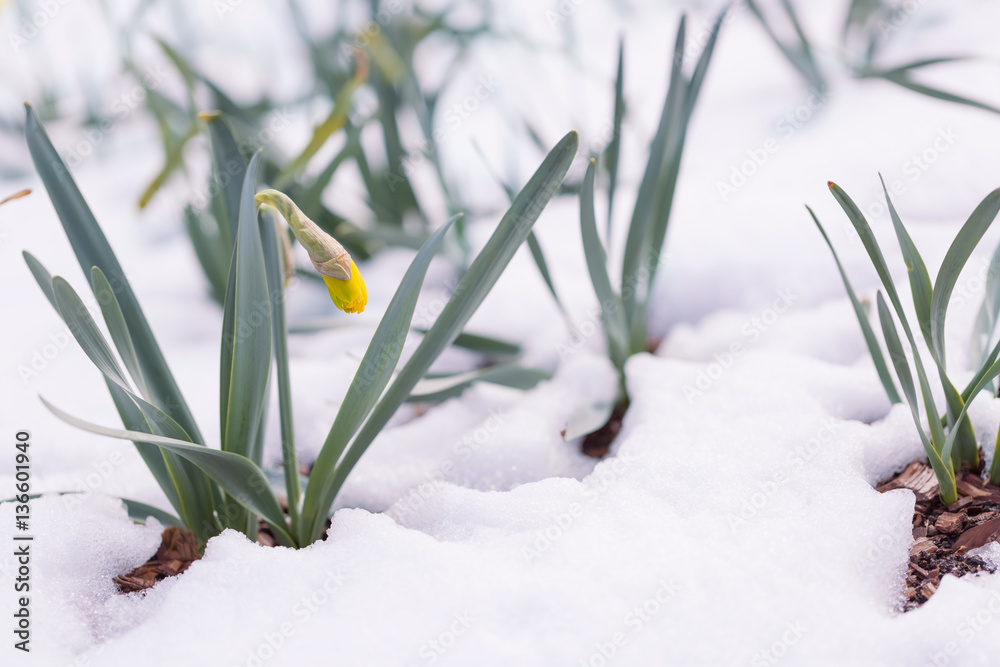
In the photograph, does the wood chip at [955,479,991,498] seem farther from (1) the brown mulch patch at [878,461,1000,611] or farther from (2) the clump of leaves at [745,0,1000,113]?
(2) the clump of leaves at [745,0,1000,113]

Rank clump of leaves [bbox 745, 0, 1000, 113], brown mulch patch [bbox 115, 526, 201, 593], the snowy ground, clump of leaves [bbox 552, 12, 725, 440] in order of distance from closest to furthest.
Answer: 1. the snowy ground
2. brown mulch patch [bbox 115, 526, 201, 593]
3. clump of leaves [bbox 552, 12, 725, 440]
4. clump of leaves [bbox 745, 0, 1000, 113]

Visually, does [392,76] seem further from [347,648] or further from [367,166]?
[347,648]

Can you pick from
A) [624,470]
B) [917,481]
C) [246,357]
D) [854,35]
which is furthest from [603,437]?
[854,35]

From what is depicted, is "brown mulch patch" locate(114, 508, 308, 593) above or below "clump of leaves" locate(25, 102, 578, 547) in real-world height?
below

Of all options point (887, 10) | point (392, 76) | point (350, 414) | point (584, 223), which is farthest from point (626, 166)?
point (350, 414)

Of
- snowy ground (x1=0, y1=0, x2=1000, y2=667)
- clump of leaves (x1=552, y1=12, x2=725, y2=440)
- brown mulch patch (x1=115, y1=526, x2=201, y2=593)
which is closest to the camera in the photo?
snowy ground (x1=0, y1=0, x2=1000, y2=667)

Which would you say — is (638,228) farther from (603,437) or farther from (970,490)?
(970,490)

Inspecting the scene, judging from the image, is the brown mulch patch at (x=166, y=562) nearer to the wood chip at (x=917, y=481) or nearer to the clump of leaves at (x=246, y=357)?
the clump of leaves at (x=246, y=357)

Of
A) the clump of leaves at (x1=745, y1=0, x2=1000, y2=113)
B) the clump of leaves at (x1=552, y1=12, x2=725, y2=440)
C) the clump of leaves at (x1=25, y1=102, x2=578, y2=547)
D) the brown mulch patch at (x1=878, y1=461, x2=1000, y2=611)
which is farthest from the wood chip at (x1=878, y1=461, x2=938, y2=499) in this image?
the clump of leaves at (x1=745, y1=0, x2=1000, y2=113)
